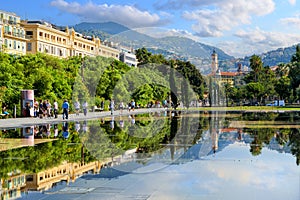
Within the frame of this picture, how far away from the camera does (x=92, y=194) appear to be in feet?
28.4

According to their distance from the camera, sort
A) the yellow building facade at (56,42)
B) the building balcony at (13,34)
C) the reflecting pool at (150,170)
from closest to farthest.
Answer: the reflecting pool at (150,170)
the building balcony at (13,34)
the yellow building facade at (56,42)

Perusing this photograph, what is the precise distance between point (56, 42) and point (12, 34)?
57.7 feet

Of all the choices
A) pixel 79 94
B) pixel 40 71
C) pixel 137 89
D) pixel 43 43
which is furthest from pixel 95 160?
pixel 43 43

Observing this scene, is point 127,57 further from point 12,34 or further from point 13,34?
point 12,34

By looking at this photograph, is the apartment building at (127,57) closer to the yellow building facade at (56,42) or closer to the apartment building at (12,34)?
the yellow building facade at (56,42)

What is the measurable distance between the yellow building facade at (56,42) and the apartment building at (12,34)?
7.11ft

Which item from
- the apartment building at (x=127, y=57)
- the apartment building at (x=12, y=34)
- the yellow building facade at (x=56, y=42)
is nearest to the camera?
the apartment building at (x=12, y=34)

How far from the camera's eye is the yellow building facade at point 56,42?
91188 mm

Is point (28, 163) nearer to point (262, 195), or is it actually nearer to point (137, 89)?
point (262, 195)

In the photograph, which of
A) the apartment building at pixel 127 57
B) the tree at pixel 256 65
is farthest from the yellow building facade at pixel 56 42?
the tree at pixel 256 65

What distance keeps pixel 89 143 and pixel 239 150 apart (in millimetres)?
5958

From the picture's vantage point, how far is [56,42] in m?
101

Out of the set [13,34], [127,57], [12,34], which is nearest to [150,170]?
[12,34]

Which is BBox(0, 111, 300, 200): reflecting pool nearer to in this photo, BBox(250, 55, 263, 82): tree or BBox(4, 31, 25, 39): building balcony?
BBox(4, 31, 25, 39): building balcony
